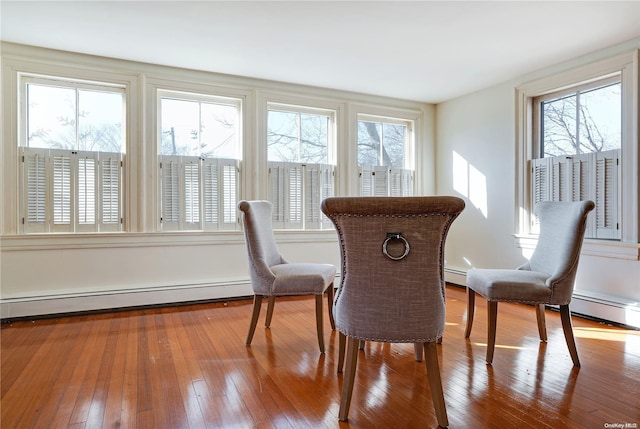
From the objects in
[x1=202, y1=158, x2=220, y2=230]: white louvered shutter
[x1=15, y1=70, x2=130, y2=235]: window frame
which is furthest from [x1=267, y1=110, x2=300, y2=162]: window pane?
[x1=15, y1=70, x2=130, y2=235]: window frame

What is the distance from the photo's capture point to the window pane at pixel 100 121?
3293 millimetres

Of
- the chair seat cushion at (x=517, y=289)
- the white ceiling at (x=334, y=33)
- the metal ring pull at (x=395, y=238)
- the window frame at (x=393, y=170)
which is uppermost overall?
the white ceiling at (x=334, y=33)

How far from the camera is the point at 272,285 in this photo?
2.34 m

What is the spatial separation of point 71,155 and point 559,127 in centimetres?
440

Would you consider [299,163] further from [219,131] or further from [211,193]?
[211,193]

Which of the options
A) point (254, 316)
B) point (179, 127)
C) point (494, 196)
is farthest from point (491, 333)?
point (179, 127)

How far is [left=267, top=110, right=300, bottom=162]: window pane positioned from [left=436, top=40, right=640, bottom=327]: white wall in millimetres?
1908

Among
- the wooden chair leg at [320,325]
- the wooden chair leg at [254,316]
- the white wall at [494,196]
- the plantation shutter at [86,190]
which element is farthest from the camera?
the plantation shutter at [86,190]

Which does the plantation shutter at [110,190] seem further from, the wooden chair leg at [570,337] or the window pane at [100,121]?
the wooden chair leg at [570,337]

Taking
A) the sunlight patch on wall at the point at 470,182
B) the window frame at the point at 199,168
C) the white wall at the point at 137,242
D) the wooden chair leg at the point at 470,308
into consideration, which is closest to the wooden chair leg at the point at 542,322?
the wooden chair leg at the point at 470,308

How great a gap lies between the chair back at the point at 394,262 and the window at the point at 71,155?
263 cm

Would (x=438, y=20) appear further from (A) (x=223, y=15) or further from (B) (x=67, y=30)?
(B) (x=67, y=30)

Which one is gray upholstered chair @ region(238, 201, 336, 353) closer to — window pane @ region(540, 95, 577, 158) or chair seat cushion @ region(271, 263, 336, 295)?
chair seat cushion @ region(271, 263, 336, 295)

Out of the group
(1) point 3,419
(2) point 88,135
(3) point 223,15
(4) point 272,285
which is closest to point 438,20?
(3) point 223,15
